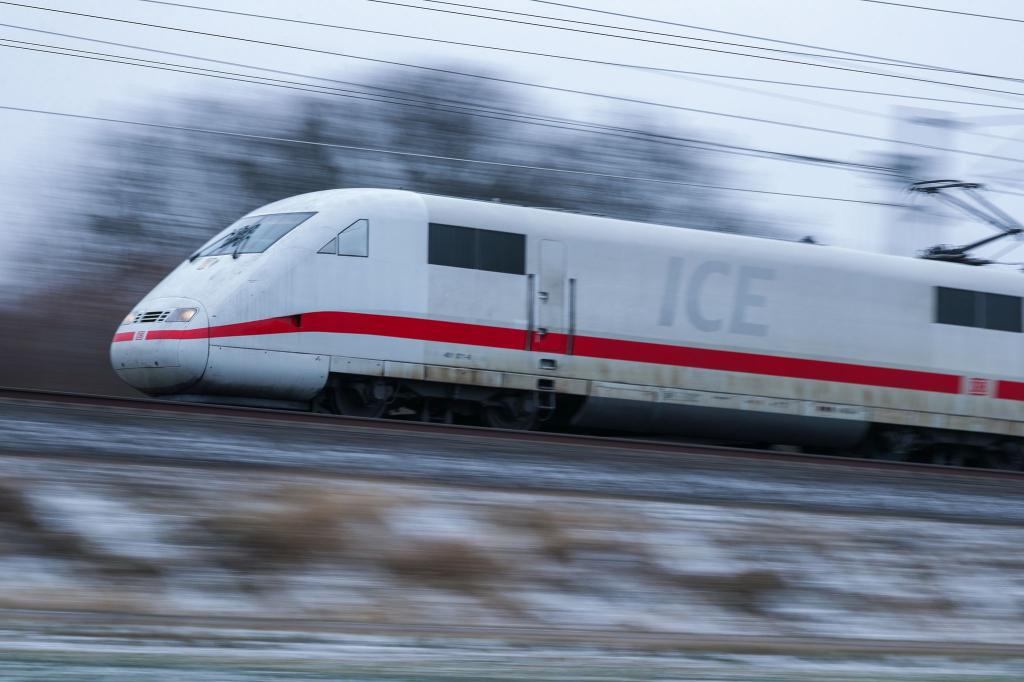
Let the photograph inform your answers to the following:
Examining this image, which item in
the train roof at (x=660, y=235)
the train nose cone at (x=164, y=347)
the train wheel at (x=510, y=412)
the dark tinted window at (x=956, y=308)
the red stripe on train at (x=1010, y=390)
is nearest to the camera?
the train nose cone at (x=164, y=347)

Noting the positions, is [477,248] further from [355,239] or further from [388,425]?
[388,425]

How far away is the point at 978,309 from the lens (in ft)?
49.0

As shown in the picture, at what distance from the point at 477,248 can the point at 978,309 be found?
7.30m

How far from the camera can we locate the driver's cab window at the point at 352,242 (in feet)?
38.0

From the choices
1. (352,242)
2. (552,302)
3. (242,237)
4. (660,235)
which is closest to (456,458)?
(352,242)

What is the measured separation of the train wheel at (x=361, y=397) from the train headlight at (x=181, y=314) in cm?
162

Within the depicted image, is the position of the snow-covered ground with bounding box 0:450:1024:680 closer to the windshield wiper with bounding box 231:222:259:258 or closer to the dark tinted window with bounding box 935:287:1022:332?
the windshield wiper with bounding box 231:222:259:258

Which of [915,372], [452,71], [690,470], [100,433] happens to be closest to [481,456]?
[690,470]

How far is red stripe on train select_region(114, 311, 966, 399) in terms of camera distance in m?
11.2

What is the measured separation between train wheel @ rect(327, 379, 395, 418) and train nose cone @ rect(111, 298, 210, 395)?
1.51 m

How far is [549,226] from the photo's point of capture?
12633 millimetres

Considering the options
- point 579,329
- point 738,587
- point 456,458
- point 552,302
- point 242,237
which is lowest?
point 738,587

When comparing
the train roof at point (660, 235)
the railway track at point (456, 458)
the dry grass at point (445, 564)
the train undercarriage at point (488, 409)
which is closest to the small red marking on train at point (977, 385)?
the train undercarriage at point (488, 409)

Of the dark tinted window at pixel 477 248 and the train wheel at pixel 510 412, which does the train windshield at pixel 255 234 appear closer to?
the dark tinted window at pixel 477 248
